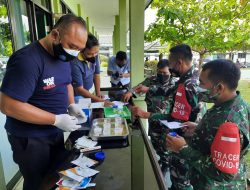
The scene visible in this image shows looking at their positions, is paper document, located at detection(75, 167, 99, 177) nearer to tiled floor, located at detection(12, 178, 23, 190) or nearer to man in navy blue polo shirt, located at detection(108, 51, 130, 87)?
tiled floor, located at detection(12, 178, 23, 190)

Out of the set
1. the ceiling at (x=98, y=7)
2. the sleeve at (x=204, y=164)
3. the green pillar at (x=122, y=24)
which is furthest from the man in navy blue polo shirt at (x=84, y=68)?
the green pillar at (x=122, y=24)

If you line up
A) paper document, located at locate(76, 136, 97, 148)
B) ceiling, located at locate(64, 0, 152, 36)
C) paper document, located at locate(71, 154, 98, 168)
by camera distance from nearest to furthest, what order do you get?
paper document, located at locate(71, 154, 98, 168) < paper document, located at locate(76, 136, 97, 148) < ceiling, located at locate(64, 0, 152, 36)

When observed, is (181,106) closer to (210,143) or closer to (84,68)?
(210,143)

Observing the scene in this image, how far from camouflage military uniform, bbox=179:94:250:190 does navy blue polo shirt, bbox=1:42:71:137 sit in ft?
2.59

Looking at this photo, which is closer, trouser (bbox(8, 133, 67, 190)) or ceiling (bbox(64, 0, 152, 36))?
trouser (bbox(8, 133, 67, 190))

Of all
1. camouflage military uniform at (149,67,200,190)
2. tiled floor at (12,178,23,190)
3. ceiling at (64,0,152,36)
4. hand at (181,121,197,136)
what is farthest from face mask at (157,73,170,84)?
ceiling at (64,0,152,36)

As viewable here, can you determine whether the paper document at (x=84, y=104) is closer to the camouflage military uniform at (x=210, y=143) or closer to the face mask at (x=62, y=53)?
the face mask at (x=62, y=53)

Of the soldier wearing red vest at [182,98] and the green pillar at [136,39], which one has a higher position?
the green pillar at [136,39]

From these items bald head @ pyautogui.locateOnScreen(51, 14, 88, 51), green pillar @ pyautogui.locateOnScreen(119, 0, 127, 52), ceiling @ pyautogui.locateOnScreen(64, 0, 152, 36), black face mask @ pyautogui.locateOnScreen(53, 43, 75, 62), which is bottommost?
black face mask @ pyautogui.locateOnScreen(53, 43, 75, 62)

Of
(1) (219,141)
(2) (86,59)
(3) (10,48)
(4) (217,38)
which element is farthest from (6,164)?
(4) (217,38)

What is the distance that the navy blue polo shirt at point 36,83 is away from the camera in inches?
37.3

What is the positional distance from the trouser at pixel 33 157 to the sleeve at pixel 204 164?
2.33 ft

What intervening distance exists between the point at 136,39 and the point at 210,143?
2270 millimetres

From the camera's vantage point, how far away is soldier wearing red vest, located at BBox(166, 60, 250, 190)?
83cm
